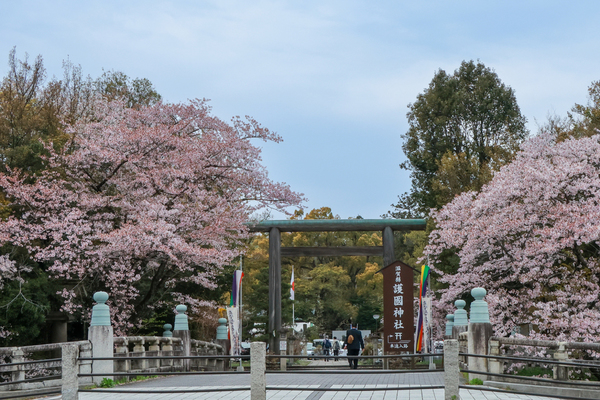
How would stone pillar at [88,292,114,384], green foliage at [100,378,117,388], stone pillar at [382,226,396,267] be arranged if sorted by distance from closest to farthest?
1. green foliage at [100,378,117,388]
2. stone pillar at [88,292,114,384]
3. stone pillar at [382,226,396,267]

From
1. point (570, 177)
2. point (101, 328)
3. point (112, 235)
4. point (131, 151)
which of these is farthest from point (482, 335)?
point (131, 151)

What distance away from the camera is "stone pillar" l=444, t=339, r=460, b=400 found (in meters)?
8.97

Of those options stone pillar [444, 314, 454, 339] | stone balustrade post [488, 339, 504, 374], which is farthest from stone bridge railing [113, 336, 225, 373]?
stone pillar [444, 314, 454, 339]

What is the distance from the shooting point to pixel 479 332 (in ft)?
43.4

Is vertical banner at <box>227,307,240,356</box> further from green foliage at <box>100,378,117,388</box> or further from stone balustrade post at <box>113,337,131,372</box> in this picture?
green foliage at <box>100,378,117,388</box>

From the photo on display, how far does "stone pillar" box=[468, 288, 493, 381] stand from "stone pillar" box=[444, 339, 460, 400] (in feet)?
14.2

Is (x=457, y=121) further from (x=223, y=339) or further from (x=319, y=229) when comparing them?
(x=223, y=339)

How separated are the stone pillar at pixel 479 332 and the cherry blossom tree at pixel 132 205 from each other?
29.7 ft

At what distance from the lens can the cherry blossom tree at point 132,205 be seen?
19422mm

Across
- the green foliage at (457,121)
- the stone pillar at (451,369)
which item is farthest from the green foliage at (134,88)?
the stone pillar at (451,369)

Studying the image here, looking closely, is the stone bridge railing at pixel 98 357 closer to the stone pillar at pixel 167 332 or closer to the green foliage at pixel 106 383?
the stone pillar at pixel 167 332

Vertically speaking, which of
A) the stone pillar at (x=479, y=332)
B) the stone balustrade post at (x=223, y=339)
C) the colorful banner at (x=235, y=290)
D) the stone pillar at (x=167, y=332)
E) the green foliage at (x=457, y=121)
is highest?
the green foliage at (x=457, y=121)

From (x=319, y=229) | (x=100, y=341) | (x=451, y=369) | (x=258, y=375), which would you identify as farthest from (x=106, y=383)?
(x=319, y=229)

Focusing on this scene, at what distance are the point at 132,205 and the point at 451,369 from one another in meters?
13.7
